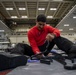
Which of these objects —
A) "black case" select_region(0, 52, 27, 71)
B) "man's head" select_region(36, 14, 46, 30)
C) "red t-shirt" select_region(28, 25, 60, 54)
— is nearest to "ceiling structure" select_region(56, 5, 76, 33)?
"red t-shirt" select_region(28, 25, 60, 54)

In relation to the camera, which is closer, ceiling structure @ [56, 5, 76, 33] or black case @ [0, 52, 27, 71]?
black case @ [0, 52, 27, 71]

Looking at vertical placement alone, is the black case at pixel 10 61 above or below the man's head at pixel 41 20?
below

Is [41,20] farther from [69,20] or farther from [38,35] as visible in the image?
[69,20]

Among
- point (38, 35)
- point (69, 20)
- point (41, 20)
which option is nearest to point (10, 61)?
point (41, 20)

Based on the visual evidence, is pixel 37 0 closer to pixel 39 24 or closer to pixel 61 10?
pixel 61 10

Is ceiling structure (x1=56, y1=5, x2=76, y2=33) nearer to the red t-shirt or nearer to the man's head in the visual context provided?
the red t-shirt

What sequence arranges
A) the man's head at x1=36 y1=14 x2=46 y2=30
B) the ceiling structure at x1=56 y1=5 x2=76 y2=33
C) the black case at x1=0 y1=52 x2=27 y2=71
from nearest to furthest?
the black case at x1=0 y1=52 x2=27 y2=71 < the man's head at x1=36 y1=14 x2=46 y2=30 < the ceiling structure at x1=56 y1=5 x2=76 y2=33

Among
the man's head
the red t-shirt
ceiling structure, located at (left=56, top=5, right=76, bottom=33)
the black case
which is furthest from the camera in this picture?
ceiling structure, located at (left=56, top=5, right=76, bottom=33)

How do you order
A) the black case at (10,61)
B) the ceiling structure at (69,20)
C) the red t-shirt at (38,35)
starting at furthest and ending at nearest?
the ceiling structure at (69,20)
the red t-shirt at (38,35)
the black case at (10,61)

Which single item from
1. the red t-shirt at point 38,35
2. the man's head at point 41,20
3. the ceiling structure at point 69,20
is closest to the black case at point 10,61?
the man's head at point 41,20

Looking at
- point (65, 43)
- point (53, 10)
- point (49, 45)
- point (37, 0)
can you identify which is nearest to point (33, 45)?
point (49, 45)

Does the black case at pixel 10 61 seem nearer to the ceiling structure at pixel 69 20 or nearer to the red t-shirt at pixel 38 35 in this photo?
the red t-shirt at pixel 38 35

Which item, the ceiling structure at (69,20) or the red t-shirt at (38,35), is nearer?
the red t-shirt at (38,35)

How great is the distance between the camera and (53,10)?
41.4ft
